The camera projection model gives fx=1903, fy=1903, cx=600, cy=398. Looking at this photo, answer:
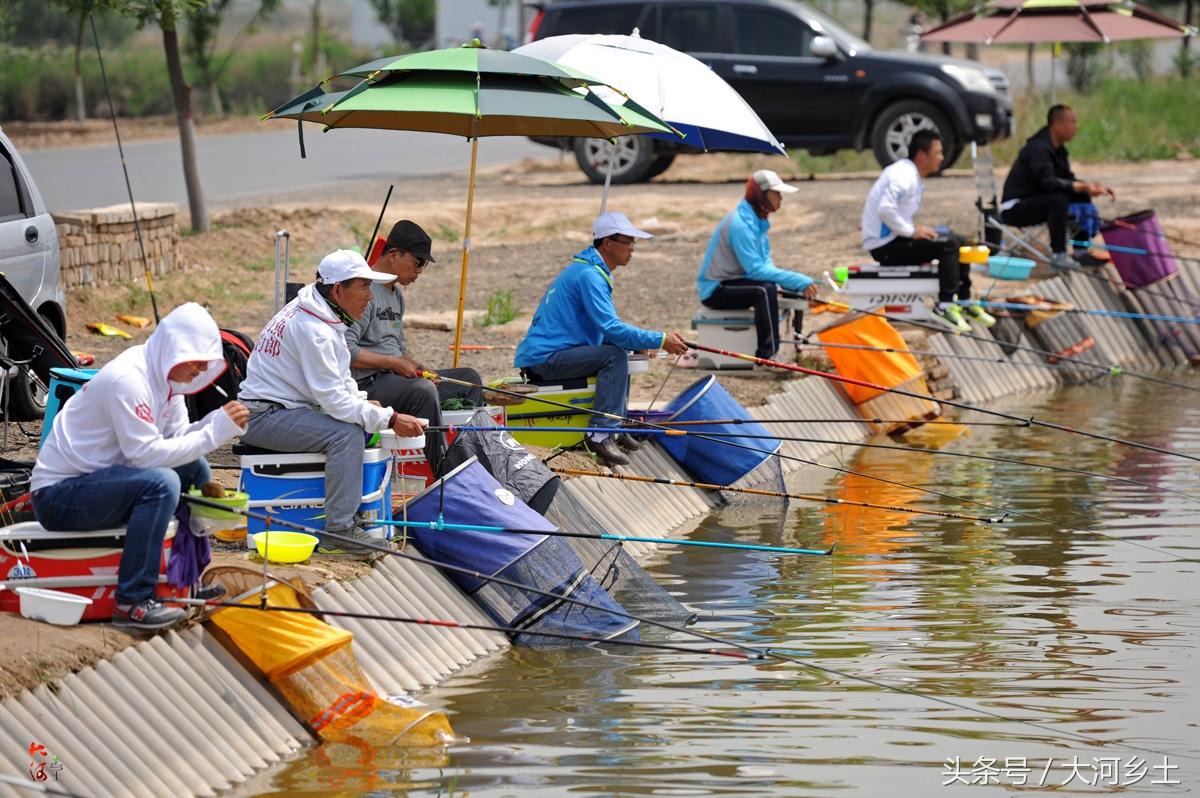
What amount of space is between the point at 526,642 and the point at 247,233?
32.7ft

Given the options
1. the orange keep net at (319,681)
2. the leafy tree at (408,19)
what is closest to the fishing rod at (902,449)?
the orange keep net at (319,681)

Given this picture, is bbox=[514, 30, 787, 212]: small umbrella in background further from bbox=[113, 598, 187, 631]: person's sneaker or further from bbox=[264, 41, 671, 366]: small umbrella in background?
bbox=[113, 598, 187, 631]: person's sneaker

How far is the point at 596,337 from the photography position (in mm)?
10211

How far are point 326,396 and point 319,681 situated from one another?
1353mm

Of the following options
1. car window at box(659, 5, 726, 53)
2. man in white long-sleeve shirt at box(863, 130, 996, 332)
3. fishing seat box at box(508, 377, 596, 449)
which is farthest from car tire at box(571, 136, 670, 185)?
fishing seat box at box(508, 377, 596, 449)

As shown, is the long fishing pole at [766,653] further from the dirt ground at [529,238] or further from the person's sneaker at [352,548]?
the dirt ground at [529,238]

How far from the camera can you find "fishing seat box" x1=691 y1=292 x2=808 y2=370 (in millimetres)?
12477

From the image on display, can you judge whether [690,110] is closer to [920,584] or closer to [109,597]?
[920,584]

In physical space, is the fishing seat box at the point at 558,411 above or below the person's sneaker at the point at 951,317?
above

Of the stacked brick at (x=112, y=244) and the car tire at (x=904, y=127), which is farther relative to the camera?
the car tire at (x=904, y=127)

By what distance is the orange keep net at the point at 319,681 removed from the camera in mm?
6520

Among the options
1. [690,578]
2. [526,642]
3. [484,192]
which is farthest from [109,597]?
[484,192]

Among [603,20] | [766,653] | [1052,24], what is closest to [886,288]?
[1052,24]

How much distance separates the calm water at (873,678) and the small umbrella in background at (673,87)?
2.34 meters
